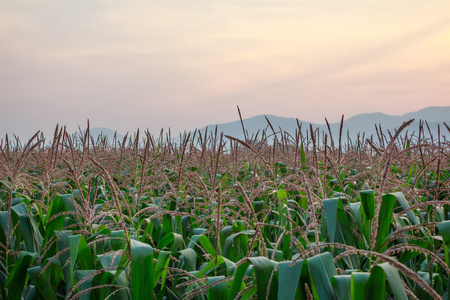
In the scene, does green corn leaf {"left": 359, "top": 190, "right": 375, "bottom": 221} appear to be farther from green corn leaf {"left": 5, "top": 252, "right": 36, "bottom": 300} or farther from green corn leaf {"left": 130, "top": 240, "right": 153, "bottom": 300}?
green corn leaf {"left": 5, "top": 252, "right": 36, "bottom": 300}

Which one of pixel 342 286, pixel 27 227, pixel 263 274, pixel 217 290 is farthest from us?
pixel 27 227

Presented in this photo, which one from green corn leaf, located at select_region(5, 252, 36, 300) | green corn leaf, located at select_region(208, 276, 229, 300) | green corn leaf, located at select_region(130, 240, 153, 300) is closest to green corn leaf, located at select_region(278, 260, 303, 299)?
green corn leaf, located at select_region(208, 276, 229, 300)

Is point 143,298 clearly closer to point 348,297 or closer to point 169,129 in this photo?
point 348,297

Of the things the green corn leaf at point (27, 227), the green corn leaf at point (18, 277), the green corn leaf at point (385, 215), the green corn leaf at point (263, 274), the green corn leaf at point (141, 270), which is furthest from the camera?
the green corn leaf at point (27, 227)

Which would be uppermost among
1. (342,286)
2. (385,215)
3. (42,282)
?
(385,215)

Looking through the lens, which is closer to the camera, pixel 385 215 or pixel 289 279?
pixel 289 279

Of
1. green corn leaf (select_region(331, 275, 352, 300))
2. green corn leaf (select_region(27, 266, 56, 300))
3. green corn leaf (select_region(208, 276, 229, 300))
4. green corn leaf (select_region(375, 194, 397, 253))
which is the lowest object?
green corn leaf (select_region(27, 266, 56, 300))

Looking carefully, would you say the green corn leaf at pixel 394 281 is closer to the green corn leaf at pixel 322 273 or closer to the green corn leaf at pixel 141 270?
the green corn leaf at pixel 322 273

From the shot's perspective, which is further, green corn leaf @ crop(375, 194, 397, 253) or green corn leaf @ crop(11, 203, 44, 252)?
green corn leaf @ crop(11, 203, 44, 252)

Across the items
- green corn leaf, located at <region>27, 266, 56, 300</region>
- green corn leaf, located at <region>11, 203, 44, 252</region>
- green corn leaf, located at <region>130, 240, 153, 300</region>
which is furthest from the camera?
green corn leaf, located at <region>11, 203, 44, 252</region>

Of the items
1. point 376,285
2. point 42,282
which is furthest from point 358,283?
point 42,282

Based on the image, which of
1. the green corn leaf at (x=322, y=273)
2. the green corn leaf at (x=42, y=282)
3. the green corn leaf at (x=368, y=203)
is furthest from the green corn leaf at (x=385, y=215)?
the green corn leaf at (x=42, y=282)

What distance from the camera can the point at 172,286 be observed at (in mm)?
2504

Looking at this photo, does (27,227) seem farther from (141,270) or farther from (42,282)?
(141,270)
